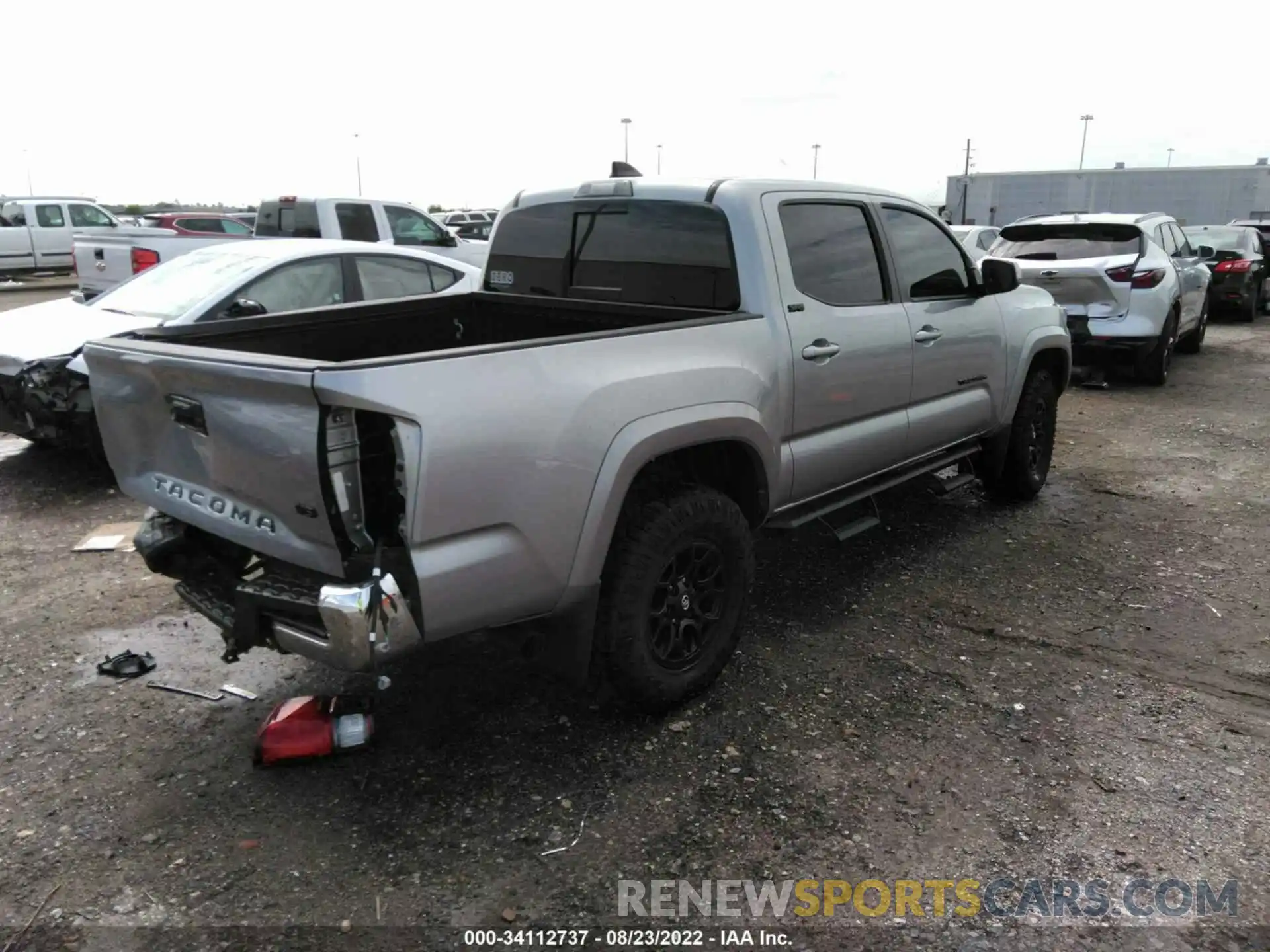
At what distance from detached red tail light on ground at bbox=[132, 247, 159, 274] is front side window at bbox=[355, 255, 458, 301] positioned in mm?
4155

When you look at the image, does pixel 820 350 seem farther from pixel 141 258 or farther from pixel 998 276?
pixel 141 258

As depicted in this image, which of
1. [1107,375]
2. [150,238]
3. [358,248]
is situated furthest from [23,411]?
[1107,375]

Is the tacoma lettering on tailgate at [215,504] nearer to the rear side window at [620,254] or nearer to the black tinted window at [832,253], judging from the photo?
the rear side window at [620,254]

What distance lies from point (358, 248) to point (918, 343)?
4597mm

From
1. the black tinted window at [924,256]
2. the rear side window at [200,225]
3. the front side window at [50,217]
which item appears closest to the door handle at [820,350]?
the black tinted window at [924,256]

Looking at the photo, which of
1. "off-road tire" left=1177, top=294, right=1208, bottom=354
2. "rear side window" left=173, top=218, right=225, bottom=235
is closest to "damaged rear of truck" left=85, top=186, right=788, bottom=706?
"off-road tire" left=1177, top=294, right=1208, bottom=354

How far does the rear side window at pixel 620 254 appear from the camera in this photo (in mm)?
3924

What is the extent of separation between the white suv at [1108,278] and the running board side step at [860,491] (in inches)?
204

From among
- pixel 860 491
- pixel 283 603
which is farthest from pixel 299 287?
pixel 283 603

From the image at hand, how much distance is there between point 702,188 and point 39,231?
75.6 feet

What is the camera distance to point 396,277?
7.55m

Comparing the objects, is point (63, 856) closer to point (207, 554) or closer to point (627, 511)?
point (207, 554)

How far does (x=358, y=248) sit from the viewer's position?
24.1 ft

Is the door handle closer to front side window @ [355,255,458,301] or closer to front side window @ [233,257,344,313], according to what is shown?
front side window @ [233,257,344,313]
